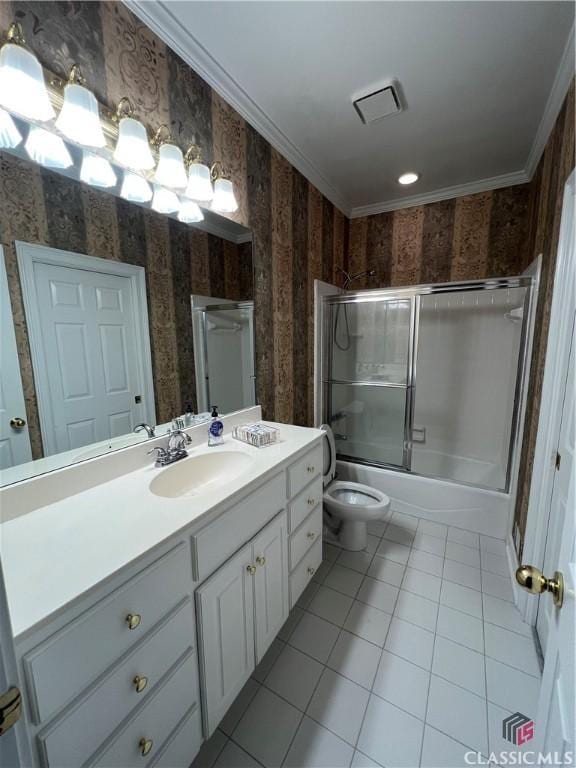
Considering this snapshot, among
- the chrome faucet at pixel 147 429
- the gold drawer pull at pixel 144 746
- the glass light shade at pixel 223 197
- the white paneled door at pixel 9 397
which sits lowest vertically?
the gold drawer pull at pixel 144 746

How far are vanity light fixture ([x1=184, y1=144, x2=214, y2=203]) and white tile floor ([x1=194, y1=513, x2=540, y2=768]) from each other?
81.7 inches

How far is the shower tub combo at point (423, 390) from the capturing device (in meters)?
2.42

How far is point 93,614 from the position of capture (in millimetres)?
644

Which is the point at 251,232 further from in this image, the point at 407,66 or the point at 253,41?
the point at 407,66

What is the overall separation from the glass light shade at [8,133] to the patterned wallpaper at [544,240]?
6.32ft

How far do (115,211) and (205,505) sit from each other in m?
1.08

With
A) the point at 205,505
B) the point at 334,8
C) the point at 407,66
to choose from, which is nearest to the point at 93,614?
the point at 205,505

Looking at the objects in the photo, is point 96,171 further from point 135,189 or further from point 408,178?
point 408,178

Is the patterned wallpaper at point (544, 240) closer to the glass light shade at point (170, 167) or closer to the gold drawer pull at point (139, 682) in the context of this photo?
the glass light shade at point (170, 167)

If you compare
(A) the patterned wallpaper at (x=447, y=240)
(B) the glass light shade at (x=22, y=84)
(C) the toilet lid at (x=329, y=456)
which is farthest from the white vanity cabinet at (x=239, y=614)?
(A) the patterned wallpaper at (x=447, y=240)

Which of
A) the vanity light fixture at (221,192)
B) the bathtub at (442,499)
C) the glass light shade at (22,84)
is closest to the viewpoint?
the glass light shade at (22,84)

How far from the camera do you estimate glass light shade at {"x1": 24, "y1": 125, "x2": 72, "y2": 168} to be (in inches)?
36.0

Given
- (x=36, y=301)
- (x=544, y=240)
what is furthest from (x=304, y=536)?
(x=544, y=240)

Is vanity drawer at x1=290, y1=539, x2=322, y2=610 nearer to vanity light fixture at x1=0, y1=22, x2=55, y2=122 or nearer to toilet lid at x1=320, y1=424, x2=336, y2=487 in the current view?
toilet lid at x1=320, y1=424, x2=336, y2=487
